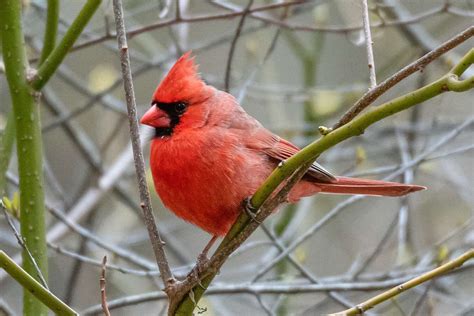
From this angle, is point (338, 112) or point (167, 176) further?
point (338, 112)

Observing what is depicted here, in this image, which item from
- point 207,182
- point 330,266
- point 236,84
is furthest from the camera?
point 330,266

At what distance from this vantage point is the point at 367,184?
293cm

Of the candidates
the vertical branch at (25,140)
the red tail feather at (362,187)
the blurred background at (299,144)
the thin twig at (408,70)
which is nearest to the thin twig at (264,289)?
the blurred background at (299,144)

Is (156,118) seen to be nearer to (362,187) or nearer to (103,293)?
(362,187)

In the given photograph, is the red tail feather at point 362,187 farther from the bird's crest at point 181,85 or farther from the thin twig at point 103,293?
the thin twig at point 103,293

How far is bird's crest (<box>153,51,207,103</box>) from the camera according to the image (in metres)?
2.65

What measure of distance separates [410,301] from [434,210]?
742mm

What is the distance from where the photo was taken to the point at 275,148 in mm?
2744

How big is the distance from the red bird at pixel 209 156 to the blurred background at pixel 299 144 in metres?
0.21

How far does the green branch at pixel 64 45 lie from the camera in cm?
220

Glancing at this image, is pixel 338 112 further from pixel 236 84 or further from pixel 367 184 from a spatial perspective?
pixel 367 184

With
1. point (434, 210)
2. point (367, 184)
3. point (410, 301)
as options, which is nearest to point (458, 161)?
point (434, 210)

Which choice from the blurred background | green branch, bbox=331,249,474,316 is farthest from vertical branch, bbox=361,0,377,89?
the blurred background

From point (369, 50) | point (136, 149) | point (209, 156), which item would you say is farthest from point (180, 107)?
point (369, 50)
